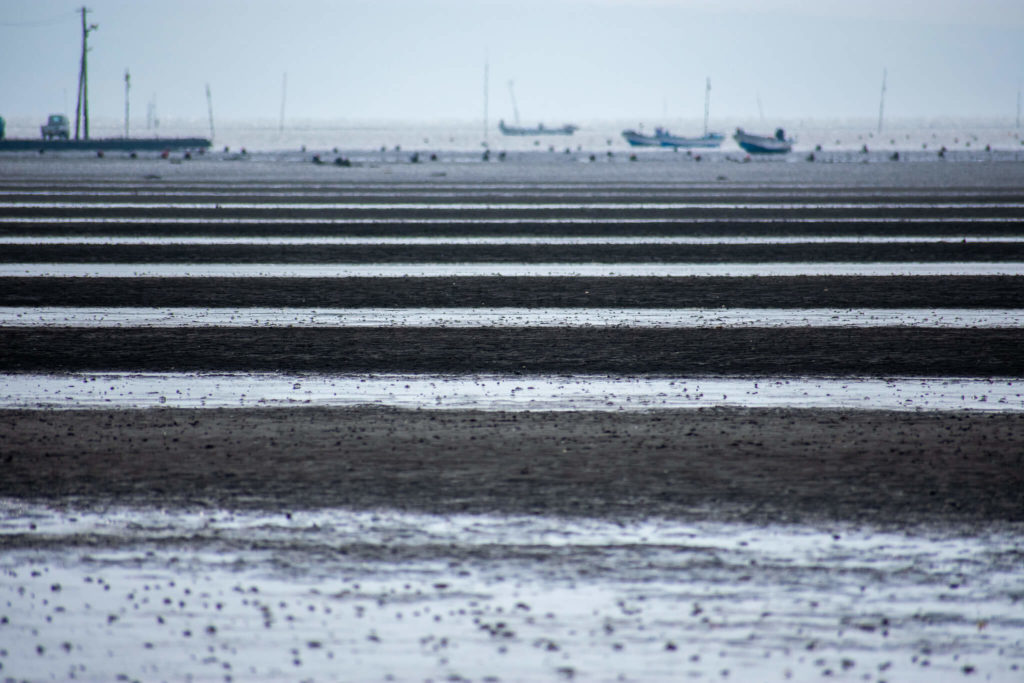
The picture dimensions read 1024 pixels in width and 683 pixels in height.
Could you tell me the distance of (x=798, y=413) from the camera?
7.86 metres

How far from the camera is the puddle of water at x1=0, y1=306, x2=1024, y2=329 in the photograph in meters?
11.5

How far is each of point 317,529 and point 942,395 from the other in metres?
4.82

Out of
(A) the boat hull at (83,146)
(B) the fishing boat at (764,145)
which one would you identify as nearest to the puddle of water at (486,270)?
(A) the boat hull at (83,146)

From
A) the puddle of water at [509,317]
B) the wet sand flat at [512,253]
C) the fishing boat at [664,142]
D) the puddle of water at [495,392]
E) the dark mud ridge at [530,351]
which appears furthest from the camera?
the fishing boat at [664,142]

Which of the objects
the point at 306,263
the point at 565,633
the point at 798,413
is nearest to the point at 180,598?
the point at 565,633

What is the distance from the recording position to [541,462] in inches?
262

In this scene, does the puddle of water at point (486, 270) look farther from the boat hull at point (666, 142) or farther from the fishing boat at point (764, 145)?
the boat hull at point (666, 142)

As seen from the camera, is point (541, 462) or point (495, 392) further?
point (495, 392)

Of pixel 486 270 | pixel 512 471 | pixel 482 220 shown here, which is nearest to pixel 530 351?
pixel 512 471

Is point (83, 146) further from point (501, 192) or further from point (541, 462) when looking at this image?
point (541, 462)

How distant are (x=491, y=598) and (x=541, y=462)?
198 cm

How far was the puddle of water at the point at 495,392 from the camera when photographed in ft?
26.8

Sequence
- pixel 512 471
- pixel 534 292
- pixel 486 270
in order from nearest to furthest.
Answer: pixel 512 471
pixel 534 292
pixel 486 270

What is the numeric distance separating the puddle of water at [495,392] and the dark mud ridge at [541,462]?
0.28 metres
